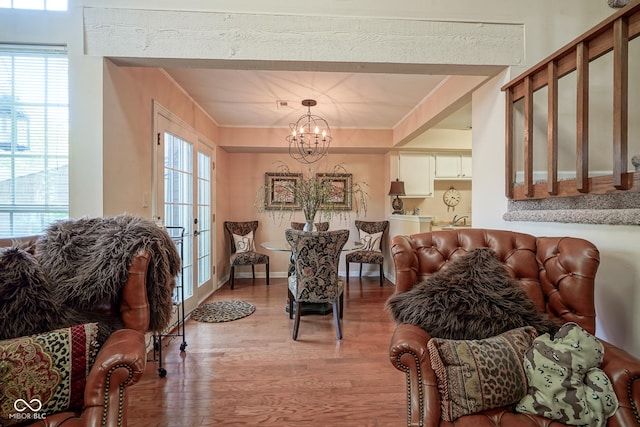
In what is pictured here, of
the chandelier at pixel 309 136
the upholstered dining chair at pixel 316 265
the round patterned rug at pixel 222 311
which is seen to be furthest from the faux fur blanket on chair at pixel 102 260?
the chandelier at pixel 309 136

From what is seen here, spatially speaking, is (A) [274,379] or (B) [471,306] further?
(A) [274,379]

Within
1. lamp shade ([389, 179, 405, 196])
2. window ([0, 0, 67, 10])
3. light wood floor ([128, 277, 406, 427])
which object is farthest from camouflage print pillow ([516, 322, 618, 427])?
lamp shade ([389, 179, 405, 196])

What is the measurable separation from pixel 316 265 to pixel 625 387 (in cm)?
195

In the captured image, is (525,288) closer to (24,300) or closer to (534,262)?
(534,262)

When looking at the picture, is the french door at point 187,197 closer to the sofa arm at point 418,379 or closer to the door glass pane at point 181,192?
the door glass pane at point 181,192

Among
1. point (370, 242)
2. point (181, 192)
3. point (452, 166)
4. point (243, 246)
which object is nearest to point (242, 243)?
point (243, 246)

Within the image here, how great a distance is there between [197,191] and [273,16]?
219 centimetres

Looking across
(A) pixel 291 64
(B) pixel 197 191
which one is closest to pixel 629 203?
(A) pixel 291 64

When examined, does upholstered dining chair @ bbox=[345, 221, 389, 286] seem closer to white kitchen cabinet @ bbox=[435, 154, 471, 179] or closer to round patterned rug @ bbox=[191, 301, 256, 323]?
white kitchen cabinet @ bbox=[435, 154, 471, 179]

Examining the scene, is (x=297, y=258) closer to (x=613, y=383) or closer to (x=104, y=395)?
(x=104, y=395)

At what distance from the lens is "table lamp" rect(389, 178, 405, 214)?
453 cm

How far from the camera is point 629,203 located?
1381 millimetres

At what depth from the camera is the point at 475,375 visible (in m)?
1.11

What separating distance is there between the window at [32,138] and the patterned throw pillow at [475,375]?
234cm
